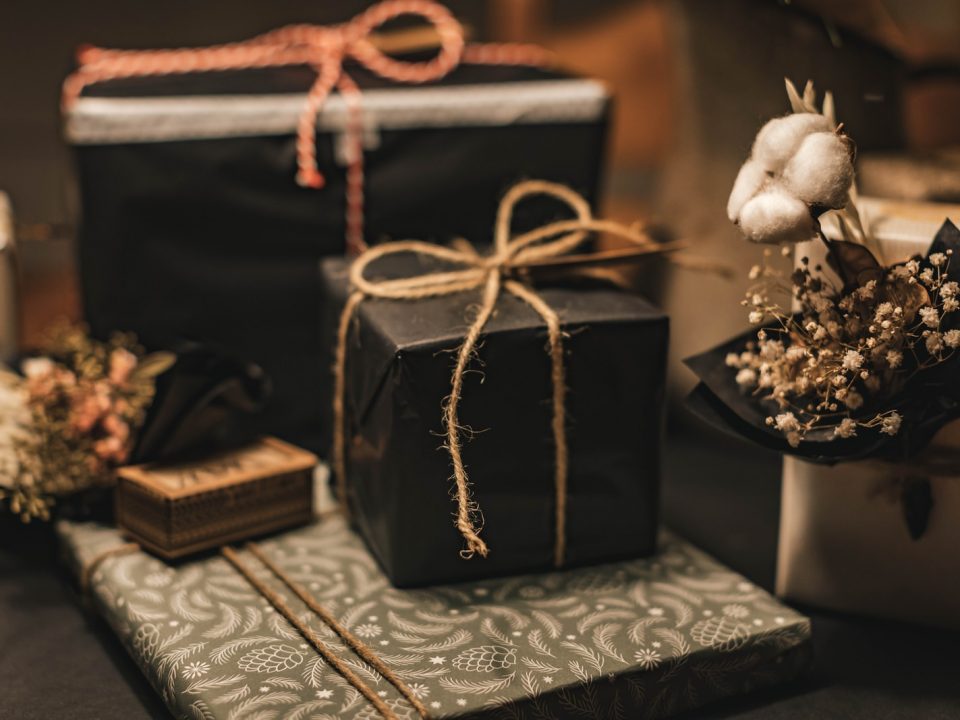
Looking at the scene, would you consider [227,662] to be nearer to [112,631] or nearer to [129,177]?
[112,631]

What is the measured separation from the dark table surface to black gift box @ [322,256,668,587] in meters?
0.14

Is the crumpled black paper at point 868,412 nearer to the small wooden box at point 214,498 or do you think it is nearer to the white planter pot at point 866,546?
the white planter pot at point 866,546

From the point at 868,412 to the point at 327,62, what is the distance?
0.65m

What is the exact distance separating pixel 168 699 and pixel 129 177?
0.51 meters

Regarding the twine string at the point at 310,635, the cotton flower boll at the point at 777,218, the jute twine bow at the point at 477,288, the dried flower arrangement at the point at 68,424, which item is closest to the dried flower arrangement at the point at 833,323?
the cotton flower boll at the point at 777,218

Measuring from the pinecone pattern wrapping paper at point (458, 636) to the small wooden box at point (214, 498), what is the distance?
0.02 meters

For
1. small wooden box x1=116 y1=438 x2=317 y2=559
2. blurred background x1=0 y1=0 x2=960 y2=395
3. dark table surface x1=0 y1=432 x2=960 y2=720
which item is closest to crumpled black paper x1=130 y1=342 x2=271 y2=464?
small wooden box x1=116 y1=438 x2=317 y2=559

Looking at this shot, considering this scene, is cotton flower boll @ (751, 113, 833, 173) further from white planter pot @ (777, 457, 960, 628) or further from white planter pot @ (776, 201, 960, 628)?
white planter pot @ (777, 457, 960, 628)

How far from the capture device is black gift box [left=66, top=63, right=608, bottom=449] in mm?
991

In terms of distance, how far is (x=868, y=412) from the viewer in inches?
28.0

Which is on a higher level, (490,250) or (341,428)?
(490,250)

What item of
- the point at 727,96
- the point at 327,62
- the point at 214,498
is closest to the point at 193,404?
the point at 214,498

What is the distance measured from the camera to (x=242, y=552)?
0.84 m

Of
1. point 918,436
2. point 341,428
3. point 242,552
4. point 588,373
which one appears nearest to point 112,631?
point 242,552
